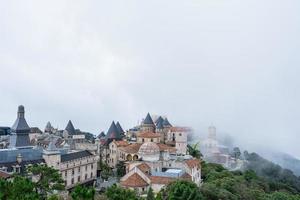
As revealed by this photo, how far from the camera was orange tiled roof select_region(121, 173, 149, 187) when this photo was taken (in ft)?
144

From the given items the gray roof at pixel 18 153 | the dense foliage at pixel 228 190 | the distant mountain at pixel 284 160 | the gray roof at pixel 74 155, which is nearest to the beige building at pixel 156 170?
the dense foliage at pixel 228 190

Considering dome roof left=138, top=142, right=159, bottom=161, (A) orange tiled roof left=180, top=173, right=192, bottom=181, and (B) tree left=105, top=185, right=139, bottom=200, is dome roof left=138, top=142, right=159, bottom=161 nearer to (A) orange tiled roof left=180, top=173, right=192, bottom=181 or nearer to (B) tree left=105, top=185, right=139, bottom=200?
(A) orange tiled roof left=180, top=173, right=192, bottom=181

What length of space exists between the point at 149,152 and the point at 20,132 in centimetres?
1782

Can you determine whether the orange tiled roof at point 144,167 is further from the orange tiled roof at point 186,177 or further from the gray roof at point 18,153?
the gray roof at point 18,153

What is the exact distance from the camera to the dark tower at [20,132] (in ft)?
168

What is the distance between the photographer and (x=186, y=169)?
50.4 metres

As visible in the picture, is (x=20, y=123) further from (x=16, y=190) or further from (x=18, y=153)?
(x=16, y=190)

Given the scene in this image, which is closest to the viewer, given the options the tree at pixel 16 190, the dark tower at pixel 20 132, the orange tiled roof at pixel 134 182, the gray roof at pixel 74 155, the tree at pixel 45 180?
the tree at pixel 16 190

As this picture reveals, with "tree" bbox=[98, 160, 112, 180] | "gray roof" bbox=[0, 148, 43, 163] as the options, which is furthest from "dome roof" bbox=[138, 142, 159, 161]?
"gray roof" bbox=[0, 148, 43, 163]

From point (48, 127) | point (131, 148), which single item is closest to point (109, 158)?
point (131, 148)

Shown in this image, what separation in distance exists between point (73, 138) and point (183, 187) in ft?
123

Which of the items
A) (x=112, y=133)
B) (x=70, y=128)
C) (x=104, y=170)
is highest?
(x=70, y=128)

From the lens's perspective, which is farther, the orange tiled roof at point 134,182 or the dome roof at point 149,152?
the dome roof at point 149,152

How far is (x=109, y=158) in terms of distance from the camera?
62.0 m
